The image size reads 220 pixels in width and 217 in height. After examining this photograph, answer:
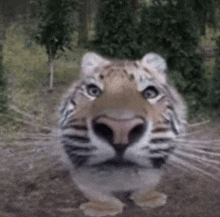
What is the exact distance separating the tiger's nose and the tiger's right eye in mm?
213

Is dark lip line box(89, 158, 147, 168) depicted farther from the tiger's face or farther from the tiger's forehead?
the tiger's forehead

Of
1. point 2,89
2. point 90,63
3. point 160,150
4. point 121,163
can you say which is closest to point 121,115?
point 121,163

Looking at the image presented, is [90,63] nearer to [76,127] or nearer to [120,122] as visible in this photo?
[76,127]

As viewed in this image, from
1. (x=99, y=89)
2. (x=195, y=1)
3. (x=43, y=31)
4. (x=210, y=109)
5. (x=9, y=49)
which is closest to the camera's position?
(x=99, y=89)

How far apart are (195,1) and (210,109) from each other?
146 cm

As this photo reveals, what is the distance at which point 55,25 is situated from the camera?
2.92 m

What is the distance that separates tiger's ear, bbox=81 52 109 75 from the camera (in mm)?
1914

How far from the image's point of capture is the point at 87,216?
257 cm

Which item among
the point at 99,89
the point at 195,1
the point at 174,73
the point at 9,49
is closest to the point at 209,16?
the point at 195,1

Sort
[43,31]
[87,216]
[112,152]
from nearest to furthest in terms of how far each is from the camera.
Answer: [112,152] < [87,216] < [43,31]

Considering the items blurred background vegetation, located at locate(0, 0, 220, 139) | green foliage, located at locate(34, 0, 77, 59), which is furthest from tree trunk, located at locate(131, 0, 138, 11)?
green foliage, located at locate(34, 0, 77, 59)

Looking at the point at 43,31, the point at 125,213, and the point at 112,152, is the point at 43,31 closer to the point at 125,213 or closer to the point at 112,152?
the point at 125,213

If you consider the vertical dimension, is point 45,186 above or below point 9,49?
below

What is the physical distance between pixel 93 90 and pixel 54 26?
1.19 m
